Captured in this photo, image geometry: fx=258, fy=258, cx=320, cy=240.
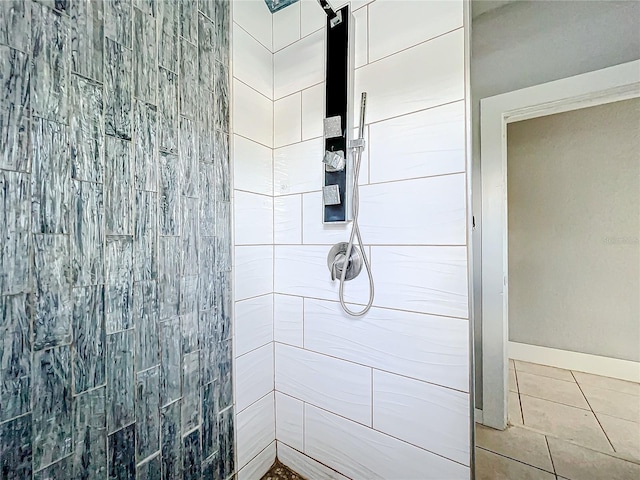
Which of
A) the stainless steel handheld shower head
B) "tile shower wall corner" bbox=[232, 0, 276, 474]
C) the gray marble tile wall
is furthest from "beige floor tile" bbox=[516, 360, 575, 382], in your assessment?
the stainless steel handheld shower head

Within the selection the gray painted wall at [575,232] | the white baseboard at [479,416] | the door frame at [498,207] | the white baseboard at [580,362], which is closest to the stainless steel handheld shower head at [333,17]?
the door frame at [498,207]

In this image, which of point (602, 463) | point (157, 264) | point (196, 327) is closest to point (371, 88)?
point (157, 264)

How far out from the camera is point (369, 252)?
1027mm

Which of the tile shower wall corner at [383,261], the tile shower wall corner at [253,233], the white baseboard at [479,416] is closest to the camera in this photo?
the tile shower wall corner at [383,261]

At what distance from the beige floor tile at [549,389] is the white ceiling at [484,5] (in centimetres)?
147

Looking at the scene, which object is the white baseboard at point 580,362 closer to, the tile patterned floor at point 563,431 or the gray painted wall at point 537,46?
the tile patterned floor at point 563,431

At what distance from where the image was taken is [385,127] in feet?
3.26

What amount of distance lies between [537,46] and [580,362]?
130 cm

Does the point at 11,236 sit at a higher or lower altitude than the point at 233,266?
higher

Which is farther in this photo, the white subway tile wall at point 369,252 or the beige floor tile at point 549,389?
the beige floor tile at point 549,389

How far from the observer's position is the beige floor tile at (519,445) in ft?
3.27

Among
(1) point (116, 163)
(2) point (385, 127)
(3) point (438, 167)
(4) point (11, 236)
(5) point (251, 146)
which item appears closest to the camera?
(4) point (11, 236)

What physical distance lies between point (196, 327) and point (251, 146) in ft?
2.59

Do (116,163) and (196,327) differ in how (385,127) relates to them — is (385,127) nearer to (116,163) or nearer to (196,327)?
(116,163)
